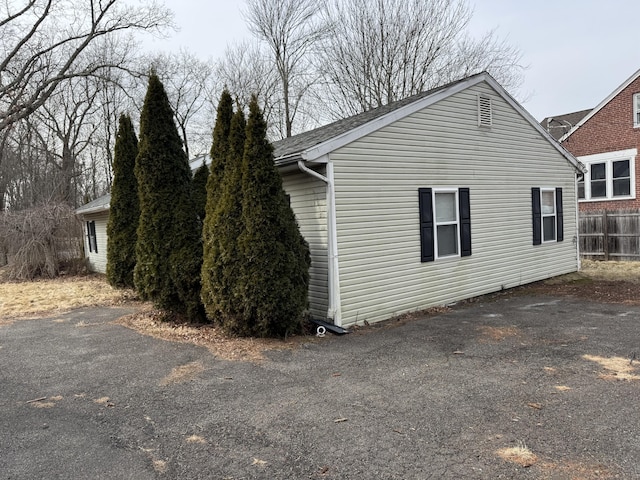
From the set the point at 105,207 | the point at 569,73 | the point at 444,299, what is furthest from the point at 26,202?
the point at 569,73

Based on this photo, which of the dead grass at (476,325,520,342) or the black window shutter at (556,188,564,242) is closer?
the dead grass at (476,325,520,342)

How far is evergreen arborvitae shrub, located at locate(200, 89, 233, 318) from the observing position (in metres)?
6.45

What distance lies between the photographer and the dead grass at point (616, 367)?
14.7 feet

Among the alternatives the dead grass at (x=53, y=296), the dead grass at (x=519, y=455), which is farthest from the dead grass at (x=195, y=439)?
the dead grass at (x=53, y=296)

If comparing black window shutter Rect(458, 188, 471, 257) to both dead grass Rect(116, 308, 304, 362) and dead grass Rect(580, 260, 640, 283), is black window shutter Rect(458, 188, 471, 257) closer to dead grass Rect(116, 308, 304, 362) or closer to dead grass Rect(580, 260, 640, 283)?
dead grass Rect(116, 308, 304, 362)

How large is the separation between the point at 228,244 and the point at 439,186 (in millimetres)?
4179

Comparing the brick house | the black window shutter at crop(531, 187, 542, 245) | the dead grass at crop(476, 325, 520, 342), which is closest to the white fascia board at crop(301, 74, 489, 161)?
the black window shutter at crop(531, 187, 542, 245)

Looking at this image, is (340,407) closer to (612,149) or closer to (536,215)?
(536,215)

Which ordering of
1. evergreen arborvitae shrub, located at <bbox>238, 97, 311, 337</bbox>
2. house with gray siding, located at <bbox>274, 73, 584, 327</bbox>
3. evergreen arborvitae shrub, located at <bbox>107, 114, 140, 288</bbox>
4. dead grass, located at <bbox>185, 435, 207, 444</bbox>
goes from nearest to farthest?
dead grass, located at <bbox>185, 435, 207, 444</bbox> → evergreen arborvitae shrub, located at <bbox>238, 97, 311, 337</bbox> → house with gray siding, located at <bbox>274, 73, 584, 327</bbox> → evergreen arborvitae shrub, located at <bbox>107, 114, 140, 288</bbox>

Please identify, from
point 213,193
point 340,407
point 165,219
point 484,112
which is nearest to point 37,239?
point 165,219

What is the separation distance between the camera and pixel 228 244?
6.23 meters

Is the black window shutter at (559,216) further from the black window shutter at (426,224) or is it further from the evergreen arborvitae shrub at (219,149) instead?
the evergreen arborvitae shrub at (219,149)

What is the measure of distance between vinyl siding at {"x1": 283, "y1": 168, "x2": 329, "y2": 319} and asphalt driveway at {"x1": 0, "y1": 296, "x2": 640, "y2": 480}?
952 millimetres

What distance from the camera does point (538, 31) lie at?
13516 millimetres
